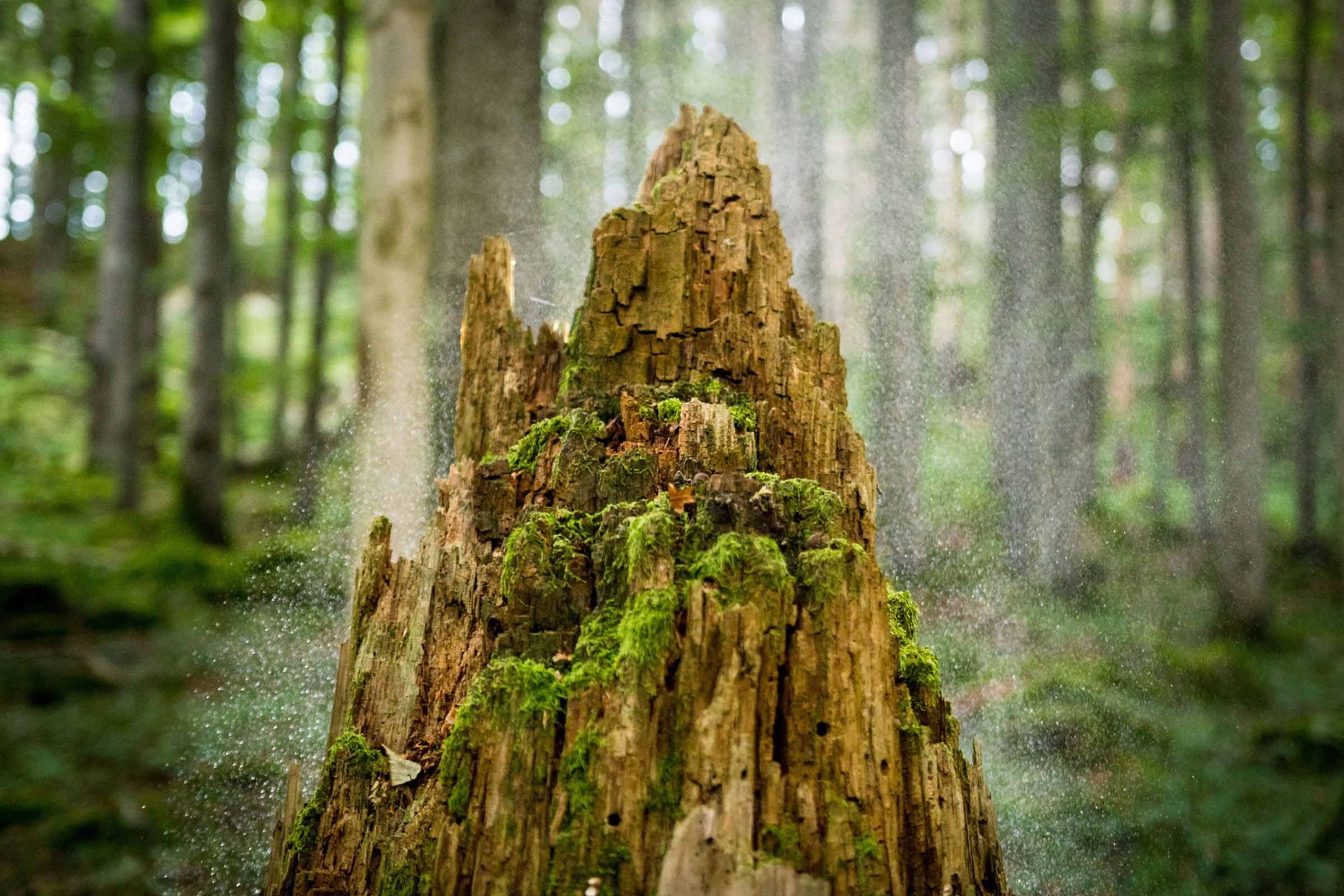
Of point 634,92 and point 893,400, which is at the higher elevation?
point 634,92

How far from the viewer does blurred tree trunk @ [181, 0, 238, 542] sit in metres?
8.40

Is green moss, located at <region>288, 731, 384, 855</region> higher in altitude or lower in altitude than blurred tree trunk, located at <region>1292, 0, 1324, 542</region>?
lower

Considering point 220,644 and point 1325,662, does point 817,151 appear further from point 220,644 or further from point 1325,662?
point 1325,662

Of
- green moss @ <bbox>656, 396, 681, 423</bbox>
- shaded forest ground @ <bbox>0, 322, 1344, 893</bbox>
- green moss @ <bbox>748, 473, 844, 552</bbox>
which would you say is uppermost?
green moss @ <bbox>656, 396, 681, 423</bbox>

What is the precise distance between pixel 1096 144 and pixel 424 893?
813 cm

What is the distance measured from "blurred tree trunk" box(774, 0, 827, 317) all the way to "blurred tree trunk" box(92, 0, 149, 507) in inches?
286

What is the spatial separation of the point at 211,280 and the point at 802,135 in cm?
635

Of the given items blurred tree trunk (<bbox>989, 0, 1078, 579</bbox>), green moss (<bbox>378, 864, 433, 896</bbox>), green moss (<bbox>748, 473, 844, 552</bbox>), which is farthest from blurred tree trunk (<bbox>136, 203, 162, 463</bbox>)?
green moss (<bbox>748, 473, 844, 552</bbox>)

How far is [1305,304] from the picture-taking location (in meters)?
11.7

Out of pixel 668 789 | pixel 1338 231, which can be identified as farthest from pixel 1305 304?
pixel 668 789

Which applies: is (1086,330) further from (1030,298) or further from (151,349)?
(151,349)

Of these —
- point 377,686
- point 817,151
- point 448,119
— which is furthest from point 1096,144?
point 377,686

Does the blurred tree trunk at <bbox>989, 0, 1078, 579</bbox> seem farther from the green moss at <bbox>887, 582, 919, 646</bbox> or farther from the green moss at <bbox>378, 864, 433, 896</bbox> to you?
the green moss at <bbox>378, 864, 433, 896</bbox>

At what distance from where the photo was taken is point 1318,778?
5.65 m
